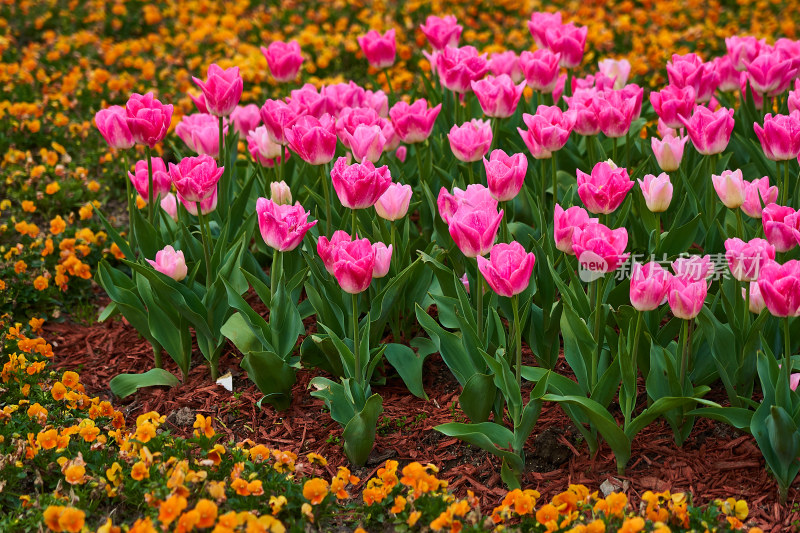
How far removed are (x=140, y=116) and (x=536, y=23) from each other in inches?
80.2

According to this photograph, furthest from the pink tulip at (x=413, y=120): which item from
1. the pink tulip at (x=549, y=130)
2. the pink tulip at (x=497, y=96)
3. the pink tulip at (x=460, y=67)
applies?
the pink tulip at (x=549, y=130)

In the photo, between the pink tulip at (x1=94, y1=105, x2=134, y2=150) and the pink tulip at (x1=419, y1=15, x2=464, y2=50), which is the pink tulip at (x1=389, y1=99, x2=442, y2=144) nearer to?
the pink tulip at (x1=419, y1=15, x2=464, y2=50)

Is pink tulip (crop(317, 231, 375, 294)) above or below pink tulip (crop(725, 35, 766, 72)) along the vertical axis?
below

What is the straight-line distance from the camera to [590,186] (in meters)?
2.63

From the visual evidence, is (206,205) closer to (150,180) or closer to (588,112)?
(150,180)

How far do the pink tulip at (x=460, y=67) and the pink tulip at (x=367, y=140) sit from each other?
690 mm

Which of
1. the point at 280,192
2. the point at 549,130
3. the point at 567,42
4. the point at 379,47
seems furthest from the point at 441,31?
the point at 280,192

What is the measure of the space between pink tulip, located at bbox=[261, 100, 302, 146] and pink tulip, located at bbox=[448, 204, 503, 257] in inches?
38.6

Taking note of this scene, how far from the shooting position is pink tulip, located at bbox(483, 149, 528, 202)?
8.86 ft

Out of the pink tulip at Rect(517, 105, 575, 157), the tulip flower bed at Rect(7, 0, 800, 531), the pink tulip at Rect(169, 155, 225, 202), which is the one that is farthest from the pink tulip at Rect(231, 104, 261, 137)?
the pink tulip at Rect(517, 105, 575, 157)

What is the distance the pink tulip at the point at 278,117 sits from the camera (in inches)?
127

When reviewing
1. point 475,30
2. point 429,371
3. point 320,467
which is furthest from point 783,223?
point 475,30

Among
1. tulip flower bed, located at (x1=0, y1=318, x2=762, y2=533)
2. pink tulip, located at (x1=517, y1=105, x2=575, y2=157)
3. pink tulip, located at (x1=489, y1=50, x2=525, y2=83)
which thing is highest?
pink tulip, located at (x1=517, y1=105, x2=575, y2=157)

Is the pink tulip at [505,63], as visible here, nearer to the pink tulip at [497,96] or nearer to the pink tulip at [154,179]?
the pink tulip at [497,96]
